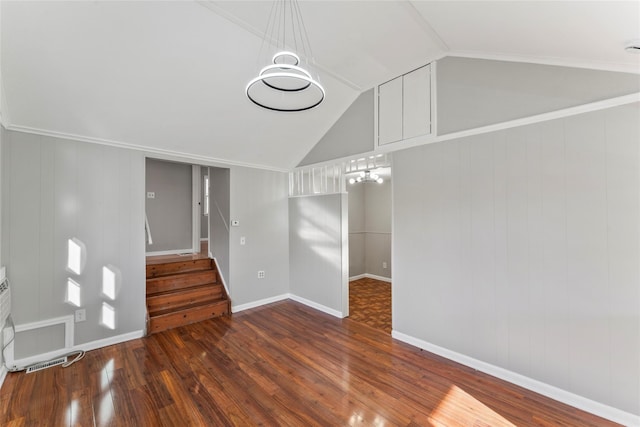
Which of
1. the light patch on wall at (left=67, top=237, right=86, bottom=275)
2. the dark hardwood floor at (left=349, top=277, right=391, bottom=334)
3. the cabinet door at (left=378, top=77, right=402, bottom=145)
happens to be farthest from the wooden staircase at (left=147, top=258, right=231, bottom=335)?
the cabinet door at (left=378, top=77, right=402, bottom=145)

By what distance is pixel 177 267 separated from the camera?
445 cm

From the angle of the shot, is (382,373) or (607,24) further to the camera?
(382,373)

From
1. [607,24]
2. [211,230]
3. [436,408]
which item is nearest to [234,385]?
[436,408]

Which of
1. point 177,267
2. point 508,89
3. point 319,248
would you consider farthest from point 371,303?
point 508,89

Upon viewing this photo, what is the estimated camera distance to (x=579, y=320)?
7.35ft

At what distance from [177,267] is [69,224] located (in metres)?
1.66

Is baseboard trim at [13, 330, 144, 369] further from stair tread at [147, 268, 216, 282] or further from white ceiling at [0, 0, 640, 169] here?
white ceiling at [0, 0, 640, 169]

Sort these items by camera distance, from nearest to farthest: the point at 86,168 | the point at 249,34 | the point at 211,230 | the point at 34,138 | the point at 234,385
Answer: the point at 234,385 < the point at 249,34 < the point at 34,138 < the point at 86,168 < the point at 211,230

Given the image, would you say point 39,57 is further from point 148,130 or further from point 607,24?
point 607,24

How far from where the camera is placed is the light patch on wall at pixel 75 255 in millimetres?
3102

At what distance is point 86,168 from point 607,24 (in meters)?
4.99

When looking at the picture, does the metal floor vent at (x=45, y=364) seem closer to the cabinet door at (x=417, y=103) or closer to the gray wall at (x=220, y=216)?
the gray wall at (x=220, y=216)

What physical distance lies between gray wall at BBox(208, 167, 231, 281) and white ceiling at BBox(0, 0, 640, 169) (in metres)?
1.07

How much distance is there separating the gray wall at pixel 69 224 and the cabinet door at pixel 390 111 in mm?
3407
